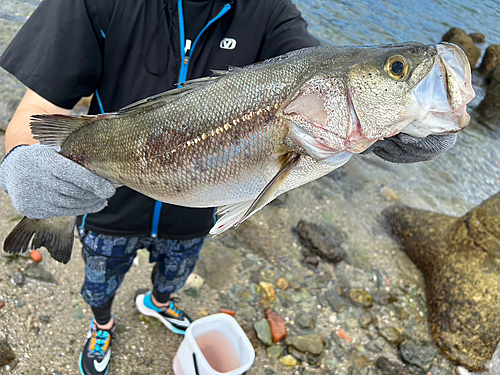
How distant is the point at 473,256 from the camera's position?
447 centimetres

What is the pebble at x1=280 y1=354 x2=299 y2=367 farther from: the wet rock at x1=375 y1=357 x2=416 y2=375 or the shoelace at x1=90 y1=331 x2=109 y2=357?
the shoelace at x1=90 y1=331 x2=109 y2=357

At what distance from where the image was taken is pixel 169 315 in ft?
11.3

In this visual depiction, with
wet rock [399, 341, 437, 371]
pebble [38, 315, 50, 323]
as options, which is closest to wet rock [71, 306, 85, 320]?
pebble [38, 315, 50, 323]

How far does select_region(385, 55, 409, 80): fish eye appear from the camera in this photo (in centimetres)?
171

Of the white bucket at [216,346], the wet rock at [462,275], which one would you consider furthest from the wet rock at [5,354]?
the wet rock at [462,275]

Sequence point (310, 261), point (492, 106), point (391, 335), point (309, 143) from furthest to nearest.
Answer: point (492, 106) → point (310, 261) → point (391, 335) → point (309, 143)

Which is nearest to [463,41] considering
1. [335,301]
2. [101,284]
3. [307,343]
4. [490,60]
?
[490,60]

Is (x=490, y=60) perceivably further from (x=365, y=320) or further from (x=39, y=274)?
(x=39, y=274)

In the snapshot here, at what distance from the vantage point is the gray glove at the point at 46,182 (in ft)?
6.63

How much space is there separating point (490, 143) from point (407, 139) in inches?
361

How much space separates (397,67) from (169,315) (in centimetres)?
271

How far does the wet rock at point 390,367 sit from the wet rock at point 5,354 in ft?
9.76

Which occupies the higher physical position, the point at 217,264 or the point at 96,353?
A: the point at 96,353

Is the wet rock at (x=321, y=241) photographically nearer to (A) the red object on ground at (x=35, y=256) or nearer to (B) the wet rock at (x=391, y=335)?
(B) the wet rock at (x=391, y=335)
